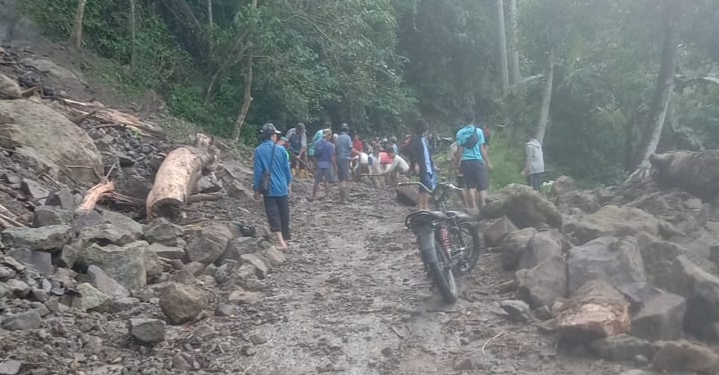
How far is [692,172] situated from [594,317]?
6.58 m

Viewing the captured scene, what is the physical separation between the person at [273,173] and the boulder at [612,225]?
3.71 meters

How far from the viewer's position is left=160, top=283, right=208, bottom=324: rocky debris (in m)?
6.64

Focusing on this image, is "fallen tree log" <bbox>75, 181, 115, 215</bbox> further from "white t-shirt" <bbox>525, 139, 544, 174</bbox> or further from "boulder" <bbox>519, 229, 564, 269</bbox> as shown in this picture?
"white t-shirt" <bbox>525, 139, 544, 174</bbox>

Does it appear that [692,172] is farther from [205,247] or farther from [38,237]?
[38,237]

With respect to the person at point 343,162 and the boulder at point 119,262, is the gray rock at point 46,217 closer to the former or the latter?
the boulder at point 119,262

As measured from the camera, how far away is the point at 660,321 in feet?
19.3

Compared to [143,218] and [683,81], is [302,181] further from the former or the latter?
[683,81]

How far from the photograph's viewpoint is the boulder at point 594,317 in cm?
578

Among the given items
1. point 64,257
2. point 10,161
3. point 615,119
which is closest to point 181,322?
point 64,257

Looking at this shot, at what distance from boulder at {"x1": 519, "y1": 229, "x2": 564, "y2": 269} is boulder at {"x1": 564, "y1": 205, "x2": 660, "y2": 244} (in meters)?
0.65

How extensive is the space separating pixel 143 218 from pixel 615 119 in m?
20.8

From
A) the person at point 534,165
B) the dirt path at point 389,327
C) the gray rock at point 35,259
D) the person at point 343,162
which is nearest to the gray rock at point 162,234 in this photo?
the dirt path at point 389,327

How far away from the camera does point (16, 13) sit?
16875 mm

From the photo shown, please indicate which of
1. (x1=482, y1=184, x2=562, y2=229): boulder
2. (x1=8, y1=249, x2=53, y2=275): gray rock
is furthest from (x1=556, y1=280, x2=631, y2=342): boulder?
(x1=8, y1=249, x2=53, y2=275): gray rock
